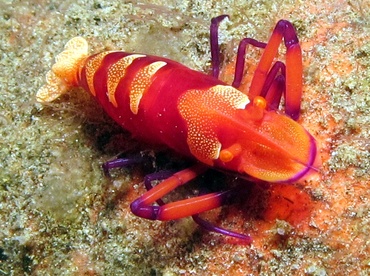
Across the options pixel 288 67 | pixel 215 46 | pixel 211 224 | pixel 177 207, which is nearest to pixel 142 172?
pixel 177 207

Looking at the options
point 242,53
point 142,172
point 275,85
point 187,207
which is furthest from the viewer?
point 142,172

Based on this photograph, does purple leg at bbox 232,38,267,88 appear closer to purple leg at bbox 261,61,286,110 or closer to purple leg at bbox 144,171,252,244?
purple leg at bbox 261,61,286,110

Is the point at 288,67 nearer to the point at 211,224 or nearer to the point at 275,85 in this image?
the point at 275,85

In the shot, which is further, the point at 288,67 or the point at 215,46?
the point at 215,46

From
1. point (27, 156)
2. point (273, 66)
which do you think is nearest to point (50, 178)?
point (27, 156)

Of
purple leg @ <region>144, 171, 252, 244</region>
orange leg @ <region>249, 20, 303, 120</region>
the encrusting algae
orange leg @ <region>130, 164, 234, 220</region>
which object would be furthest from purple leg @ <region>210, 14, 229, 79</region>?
orange leg @ <region>130, 164, 234, 220</region>

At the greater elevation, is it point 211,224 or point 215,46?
point 215,46

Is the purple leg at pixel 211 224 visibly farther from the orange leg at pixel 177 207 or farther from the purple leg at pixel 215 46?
the purple leg at pixel 215 46
